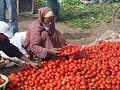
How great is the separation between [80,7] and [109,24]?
3.01 m

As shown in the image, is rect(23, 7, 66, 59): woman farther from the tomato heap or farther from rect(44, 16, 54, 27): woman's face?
the tomato heap

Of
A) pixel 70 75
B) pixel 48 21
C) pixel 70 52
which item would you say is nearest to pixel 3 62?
pixel 48 21

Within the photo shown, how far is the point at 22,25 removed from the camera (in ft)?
34.5

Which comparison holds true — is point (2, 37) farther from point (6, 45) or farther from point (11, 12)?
point (11, 12)

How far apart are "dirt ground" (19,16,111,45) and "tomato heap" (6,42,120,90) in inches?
135

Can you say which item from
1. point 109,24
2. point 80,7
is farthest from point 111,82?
point 80,7

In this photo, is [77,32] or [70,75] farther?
[77,32]

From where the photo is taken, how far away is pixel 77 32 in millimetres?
10109

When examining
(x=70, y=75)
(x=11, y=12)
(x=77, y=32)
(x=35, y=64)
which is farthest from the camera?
(x=77, y=32)

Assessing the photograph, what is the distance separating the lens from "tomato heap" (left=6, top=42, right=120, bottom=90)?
4.66m

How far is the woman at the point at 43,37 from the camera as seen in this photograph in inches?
217

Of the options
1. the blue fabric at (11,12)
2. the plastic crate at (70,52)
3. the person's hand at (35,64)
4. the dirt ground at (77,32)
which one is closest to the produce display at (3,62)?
the person's hand at (35,64)

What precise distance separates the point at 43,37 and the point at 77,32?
4.48 meters

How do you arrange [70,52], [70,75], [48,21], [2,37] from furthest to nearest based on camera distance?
[48,21] → [70,52] → [70,75] → [2,37]
